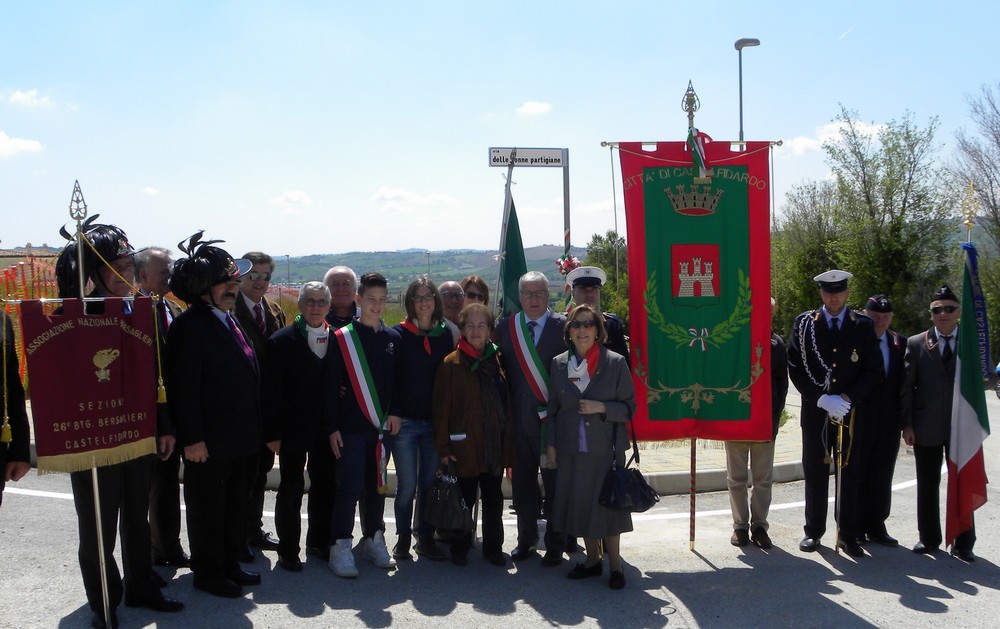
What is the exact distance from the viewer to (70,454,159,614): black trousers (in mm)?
4066

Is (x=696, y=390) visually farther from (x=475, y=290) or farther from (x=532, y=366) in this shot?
(x=475, y=290)

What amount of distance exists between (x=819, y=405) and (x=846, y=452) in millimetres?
394

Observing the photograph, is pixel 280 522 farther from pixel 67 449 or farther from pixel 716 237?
pixel 716 237

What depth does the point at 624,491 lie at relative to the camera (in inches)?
181

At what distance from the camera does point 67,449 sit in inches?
152

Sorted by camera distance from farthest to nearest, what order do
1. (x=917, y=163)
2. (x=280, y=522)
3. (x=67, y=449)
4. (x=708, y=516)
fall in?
(x=917, y=163) < (x=708, y=516) < (x=280, y=522) < (x=67, y=449)

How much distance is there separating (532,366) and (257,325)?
1956 mm

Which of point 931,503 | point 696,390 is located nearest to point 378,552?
point 696,390

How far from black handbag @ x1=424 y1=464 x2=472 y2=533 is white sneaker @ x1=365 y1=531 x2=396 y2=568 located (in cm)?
35

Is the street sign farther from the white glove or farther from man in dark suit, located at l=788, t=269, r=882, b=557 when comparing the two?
the white glove

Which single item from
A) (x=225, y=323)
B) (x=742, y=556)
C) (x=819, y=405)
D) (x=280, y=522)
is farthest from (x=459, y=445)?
(x=819, y=405)

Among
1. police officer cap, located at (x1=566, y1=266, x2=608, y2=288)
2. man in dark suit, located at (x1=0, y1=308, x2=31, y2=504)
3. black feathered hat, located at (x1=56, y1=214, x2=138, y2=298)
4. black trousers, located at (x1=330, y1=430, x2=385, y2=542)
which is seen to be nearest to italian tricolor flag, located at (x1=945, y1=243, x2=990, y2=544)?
police officer cap, located at (x1=566, y1=266, x2=608, y2=288)

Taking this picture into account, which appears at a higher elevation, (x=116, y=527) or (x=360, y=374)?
(x=360, y=374)

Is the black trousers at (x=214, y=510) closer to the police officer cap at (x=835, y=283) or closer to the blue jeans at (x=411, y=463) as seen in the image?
the blue jeans at (x=411, y=463)
